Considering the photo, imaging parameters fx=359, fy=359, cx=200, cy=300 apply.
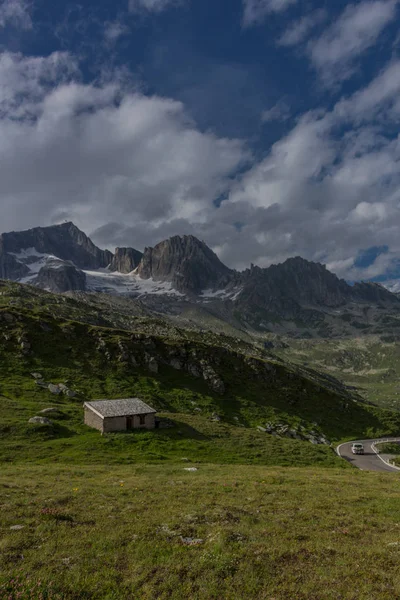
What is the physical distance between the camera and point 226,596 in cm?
1248

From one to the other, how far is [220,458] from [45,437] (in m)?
22.9

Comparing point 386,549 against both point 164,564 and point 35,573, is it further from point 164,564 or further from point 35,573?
point 35,573

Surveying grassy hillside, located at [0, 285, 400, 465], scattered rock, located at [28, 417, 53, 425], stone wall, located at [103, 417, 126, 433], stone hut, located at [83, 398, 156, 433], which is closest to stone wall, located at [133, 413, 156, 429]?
stone hut, located at [83, 398, 156, 433]

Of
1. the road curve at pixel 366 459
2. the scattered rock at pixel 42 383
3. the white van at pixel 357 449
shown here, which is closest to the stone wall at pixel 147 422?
the scattered rock at pixel 42 383

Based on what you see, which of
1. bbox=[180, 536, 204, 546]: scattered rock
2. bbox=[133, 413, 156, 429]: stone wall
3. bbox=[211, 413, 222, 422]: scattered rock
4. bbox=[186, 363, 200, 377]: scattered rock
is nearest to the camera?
bbox=[180, 536, 204, 546]: scattered rock

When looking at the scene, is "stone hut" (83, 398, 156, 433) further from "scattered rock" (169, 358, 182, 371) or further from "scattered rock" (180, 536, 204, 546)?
"scattered rock" (180, 536, 204, 546)

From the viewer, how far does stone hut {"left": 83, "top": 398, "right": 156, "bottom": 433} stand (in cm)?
5218

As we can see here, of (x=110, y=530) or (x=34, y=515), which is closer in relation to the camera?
(x=110, y=530)

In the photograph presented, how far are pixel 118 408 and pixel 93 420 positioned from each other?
3.93 m

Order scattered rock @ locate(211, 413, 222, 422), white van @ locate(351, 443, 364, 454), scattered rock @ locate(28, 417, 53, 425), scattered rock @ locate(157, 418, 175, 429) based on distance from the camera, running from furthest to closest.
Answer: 1. scattered rock @ locate(211, 413, 222, 422)
2. white van @ locate(351, 443, 364, 454)
3. scattered rock @ locate(157, 418, 175, 429)
4. scattered rock @ locate(28, 417, 53, 425)

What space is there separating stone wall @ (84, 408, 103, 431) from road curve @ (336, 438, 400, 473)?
41.5m

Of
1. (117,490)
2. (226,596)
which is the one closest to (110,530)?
(226,596)

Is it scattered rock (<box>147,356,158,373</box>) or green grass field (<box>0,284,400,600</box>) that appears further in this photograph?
scattered rock (<box>147,356,158,373</box>)

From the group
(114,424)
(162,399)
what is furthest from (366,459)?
(114,424)
